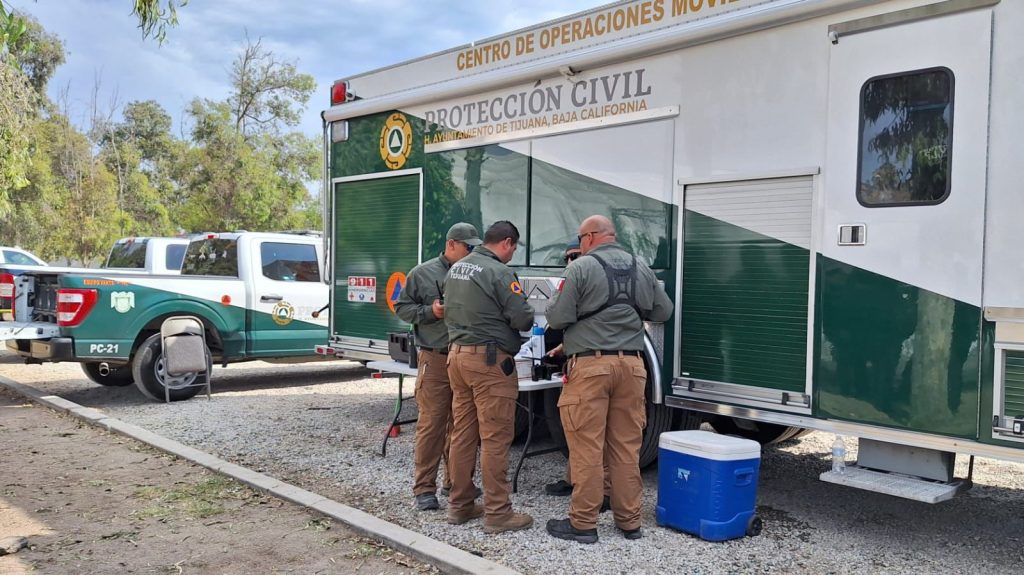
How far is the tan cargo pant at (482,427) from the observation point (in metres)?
4.68

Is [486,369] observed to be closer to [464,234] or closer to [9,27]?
[464,234]

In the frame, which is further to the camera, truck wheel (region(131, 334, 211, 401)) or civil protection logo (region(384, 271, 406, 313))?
truck wheel (region(131, 334, 211, 401))

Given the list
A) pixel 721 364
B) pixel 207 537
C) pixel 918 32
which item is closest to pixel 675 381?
pixel 721 364

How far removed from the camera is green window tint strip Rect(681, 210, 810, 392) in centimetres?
469

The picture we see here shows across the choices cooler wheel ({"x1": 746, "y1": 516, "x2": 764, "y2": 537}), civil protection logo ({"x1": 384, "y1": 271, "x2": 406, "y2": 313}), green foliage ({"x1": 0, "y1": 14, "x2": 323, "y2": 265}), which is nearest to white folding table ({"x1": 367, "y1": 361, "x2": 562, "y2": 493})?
civil protection logo ({"x1": 384, "y1": 271, "x2": 406, "y2": 313})

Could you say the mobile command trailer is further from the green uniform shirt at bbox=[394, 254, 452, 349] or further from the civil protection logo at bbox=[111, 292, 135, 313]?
the civil protection logo at bbox=[111, 292, 135, 313]

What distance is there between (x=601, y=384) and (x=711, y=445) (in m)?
0.68

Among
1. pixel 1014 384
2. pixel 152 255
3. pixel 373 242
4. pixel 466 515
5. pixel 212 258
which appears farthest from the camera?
pixel 152 255

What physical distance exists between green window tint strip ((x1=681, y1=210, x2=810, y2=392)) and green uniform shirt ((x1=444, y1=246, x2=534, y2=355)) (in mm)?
1107

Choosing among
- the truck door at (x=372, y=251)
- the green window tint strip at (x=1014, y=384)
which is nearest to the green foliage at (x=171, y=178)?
the truck door at (x=372, y=251)

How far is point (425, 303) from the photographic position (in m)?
5.38

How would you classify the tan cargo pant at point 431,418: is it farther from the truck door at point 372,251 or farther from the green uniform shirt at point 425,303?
the truck door at point 372,251

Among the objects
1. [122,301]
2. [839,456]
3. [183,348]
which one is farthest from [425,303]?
[122,301]

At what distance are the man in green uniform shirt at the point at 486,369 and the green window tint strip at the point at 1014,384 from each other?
7.70ft
